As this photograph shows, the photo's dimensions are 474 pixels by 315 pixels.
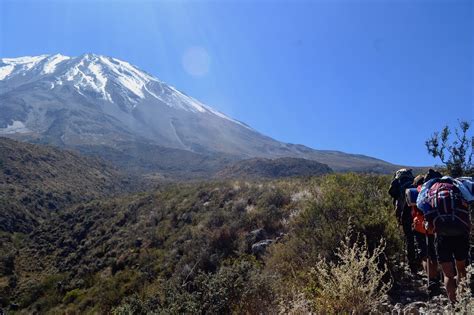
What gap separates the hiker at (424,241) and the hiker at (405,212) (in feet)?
0.70

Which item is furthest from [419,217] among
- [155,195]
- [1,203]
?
[1,203]

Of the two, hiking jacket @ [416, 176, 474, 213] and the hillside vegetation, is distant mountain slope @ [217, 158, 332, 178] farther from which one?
hiking jacket @ [416, 176, 474, 213]

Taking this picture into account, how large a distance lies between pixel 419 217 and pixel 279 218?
6518 millimetres

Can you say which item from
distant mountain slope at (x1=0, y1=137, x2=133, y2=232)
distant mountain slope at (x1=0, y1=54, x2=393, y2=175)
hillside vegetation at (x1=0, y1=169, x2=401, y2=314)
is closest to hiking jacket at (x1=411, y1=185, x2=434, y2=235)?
hillside vegetation at (x1=0, y1=169, x2=401, y2=314)

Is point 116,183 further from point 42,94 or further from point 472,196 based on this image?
point 42,94

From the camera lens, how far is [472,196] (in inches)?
149

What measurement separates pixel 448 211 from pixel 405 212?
1.28 m

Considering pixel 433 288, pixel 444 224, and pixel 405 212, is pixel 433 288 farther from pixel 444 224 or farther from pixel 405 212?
pixel 405 212

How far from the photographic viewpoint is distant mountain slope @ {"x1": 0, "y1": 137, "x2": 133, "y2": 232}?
27.3 metres

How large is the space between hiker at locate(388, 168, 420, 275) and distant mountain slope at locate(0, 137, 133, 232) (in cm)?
2541

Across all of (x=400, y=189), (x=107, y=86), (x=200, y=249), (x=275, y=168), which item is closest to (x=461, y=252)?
(x=400, y=189)

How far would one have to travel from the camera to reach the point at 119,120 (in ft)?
457

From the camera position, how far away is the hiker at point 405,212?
4.87 metres

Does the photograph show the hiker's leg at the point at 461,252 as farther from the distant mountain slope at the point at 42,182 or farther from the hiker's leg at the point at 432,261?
the distant mountain slope at the point at 42,182
